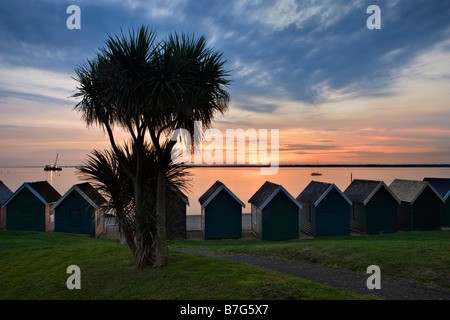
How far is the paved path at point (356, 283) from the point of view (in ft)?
30.5

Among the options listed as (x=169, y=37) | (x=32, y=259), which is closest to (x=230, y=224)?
(x=32, y=259)

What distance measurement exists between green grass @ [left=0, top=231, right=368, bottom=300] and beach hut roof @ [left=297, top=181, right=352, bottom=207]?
16.4 meters

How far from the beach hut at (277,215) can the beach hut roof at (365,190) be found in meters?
6.40

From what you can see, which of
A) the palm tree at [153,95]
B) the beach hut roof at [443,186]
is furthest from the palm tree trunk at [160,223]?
the beach hut roof at [443,186]

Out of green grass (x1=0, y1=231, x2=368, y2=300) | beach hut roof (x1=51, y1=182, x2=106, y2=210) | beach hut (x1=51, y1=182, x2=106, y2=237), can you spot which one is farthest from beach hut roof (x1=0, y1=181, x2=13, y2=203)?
green grass (x1=0, y1=231, x2=368, y2=300)

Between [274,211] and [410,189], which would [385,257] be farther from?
[410,189]

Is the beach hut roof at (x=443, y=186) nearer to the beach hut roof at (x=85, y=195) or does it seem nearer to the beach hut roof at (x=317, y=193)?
the beach hut roof at (x=317, y=193)

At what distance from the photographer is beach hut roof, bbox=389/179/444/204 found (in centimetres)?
2761

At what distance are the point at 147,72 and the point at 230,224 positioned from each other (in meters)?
18.3

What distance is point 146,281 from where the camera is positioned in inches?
357

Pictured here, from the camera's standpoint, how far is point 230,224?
25.5 meters

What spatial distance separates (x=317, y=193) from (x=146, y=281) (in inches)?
807

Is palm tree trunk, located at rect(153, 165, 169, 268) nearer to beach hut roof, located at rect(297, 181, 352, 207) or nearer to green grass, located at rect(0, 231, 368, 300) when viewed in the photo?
green grass, located at rect(0, 231, 368, 300)

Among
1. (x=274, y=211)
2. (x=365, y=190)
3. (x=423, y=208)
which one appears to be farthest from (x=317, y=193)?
(x=423, y=208)
